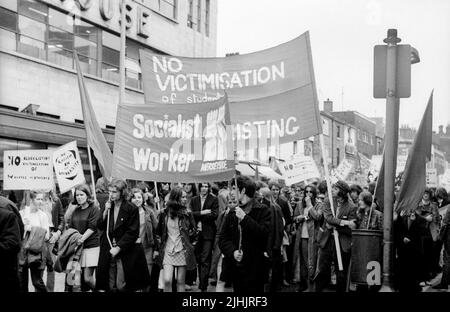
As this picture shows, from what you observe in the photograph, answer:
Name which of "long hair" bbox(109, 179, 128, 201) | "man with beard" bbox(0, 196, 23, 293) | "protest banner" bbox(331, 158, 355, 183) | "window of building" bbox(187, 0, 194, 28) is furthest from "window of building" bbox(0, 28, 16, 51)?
"man with beard" bbox(0, 196, 23, 293)

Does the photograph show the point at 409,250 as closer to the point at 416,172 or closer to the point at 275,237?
the point at 416,172

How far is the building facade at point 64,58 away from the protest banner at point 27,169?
820 centimetres

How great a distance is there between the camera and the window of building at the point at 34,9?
2256cm

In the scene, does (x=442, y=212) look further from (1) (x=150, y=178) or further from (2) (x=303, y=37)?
(1) (x=150, y=178)

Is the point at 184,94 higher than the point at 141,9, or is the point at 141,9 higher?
the point at 141,9

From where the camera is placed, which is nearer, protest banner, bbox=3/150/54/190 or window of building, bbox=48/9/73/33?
protest banner, bbox=3/150/54/190

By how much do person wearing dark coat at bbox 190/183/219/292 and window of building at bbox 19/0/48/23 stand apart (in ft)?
44.3

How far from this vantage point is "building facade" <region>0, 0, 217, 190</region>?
2164cm

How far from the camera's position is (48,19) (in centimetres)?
2391

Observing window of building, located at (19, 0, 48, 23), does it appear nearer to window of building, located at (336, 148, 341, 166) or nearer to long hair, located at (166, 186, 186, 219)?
long hair, located at (166, 186, 186, 219)

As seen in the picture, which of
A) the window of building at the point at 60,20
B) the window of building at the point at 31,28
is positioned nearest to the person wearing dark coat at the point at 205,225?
the window of building at the point at 31,28
